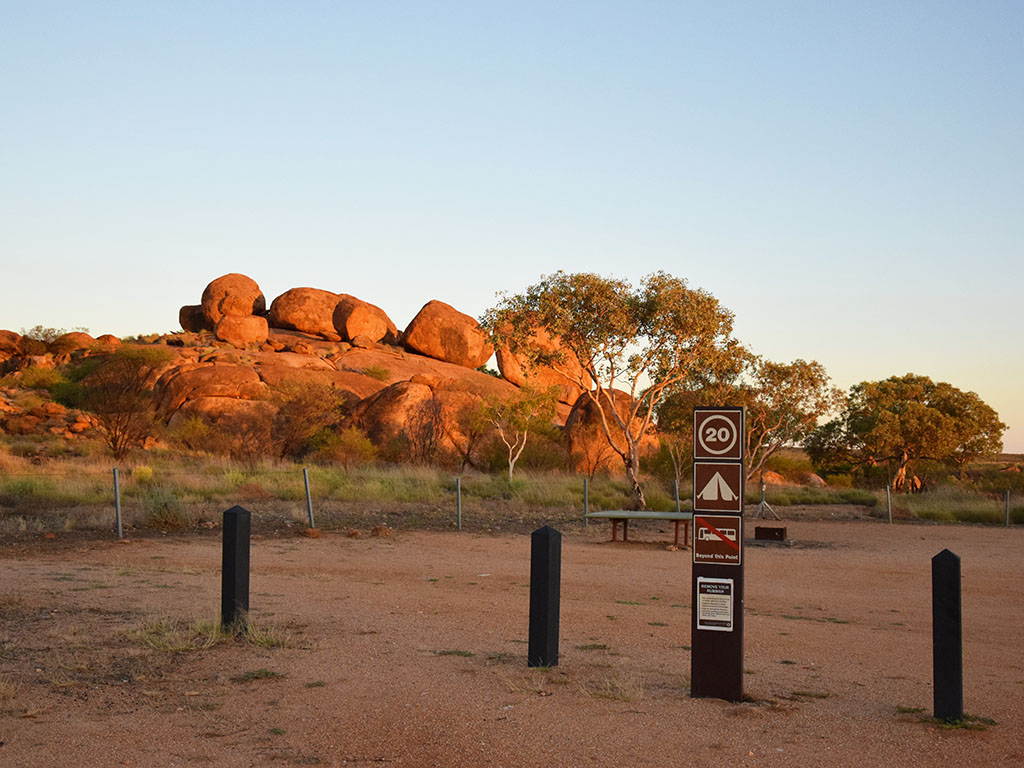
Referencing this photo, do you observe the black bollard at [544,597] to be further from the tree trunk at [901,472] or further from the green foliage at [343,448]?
the tree trunk at [901,472]

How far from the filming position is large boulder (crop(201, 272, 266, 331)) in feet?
204

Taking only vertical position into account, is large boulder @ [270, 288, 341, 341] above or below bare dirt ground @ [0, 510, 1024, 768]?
above

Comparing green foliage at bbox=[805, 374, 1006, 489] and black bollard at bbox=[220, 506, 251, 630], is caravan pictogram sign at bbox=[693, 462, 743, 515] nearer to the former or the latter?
black bollard at bbox=[220, 506, 251, 630]

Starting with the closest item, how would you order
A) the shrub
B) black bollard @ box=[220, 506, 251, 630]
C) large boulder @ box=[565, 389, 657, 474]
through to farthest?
black bollard @ box=[220, 506, 251, 630] < the shrub < large boulder @ box=[565, 389, 657, 474]

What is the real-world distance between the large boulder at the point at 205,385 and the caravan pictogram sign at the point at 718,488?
4082 centimetres

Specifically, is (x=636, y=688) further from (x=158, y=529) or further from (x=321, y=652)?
(x=158, y=529)

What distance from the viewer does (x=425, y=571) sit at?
13.5 m

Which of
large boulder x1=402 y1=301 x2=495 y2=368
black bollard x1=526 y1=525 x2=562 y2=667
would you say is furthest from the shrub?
large boulder x1=402 y1=301 x2=495 y2=368

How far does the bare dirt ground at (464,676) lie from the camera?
5070 mm

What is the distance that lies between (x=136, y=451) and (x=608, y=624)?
30.6m

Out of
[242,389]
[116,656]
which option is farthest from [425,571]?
[242,389]

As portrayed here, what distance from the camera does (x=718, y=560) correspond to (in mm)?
6059

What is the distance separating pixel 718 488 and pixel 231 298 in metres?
60.1

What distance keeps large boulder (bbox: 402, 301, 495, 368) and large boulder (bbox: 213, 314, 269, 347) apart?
941 cm
